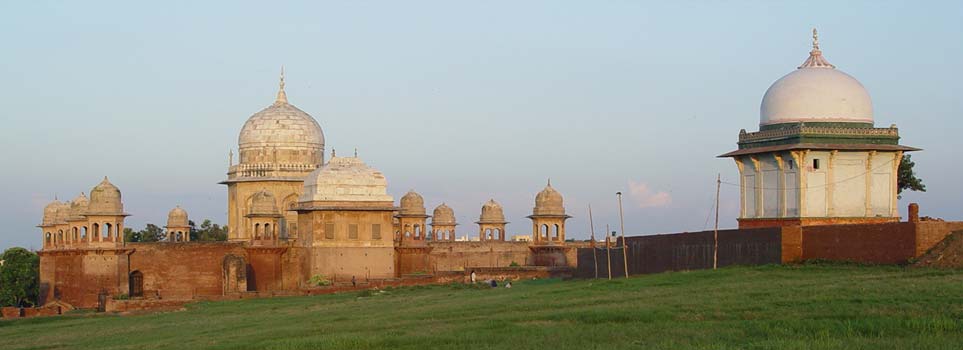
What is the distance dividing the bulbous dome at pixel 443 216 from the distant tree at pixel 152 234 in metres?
28.3

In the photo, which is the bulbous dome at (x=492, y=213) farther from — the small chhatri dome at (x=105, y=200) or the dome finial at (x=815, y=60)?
the dome finial at (x=815, y=60)

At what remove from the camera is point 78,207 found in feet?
196

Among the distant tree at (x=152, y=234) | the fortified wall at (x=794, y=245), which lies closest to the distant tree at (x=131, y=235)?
the distant tree at (x=152, y=234)

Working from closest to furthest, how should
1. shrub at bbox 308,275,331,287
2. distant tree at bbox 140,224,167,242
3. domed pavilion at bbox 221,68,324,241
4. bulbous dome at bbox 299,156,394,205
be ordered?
shrub at bbox 308,275,331,287 → bulbous dome at bbox 299,156,394,205 → domed pavilion at bbox 221,68,324,241 → distant tree at bbox 140,224,167,242

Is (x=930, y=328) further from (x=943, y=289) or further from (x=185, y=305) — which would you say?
(x=185, y=305)

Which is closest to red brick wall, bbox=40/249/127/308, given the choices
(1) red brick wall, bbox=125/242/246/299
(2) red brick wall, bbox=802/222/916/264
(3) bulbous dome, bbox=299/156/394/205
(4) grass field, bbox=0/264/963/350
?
(1) red brick wall, bbox=125/242/246/299

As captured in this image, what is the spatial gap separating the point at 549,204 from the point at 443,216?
30.8ft

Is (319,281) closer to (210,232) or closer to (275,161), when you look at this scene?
(275,161)

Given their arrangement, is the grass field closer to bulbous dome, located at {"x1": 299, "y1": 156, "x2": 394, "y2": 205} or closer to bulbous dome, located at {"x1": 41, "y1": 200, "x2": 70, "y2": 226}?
bulbous dome, located at {"x1": 299, "y1": 156, "x2": 394, "y2": 205}

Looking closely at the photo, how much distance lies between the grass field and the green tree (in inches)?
1374

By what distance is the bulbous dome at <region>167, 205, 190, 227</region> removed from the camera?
233 feet

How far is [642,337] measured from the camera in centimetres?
1988

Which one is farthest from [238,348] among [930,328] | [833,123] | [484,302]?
[833,123]


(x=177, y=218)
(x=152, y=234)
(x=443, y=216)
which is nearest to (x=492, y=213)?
(x=443, y=216)
